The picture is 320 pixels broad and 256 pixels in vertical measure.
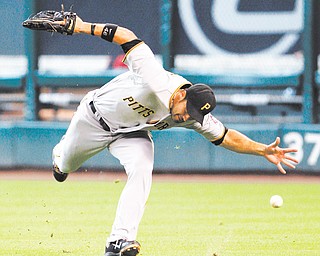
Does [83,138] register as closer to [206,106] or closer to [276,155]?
[206,106]

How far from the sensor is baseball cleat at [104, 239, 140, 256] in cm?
600

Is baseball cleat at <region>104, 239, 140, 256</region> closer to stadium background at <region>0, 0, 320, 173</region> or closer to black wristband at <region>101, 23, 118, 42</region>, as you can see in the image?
black wristband at <region>101, 23, 118, 42</region>

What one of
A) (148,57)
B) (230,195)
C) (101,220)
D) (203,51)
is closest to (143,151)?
(148,57)

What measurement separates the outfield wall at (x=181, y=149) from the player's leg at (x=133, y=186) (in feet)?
22.2

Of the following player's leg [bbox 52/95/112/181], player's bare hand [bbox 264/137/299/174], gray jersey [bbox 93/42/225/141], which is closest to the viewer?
gray jersey [bbox 93/42/225/141]

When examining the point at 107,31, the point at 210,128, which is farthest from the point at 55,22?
the point at 210,128

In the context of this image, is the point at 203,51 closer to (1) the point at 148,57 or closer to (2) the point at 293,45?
(2) the point at 293,45

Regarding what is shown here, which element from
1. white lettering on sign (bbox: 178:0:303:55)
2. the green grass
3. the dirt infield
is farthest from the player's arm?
white lettering on sign (bbox: 178:0:303:55)

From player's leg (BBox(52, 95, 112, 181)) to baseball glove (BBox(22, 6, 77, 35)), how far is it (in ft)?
2.90

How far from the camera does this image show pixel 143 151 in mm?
6395

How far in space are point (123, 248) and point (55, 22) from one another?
1.65m

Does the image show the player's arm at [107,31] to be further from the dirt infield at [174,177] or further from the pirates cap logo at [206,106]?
the dirt infield at [174,177]

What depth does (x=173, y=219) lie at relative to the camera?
873cm

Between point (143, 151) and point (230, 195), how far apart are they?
458 centimetres
